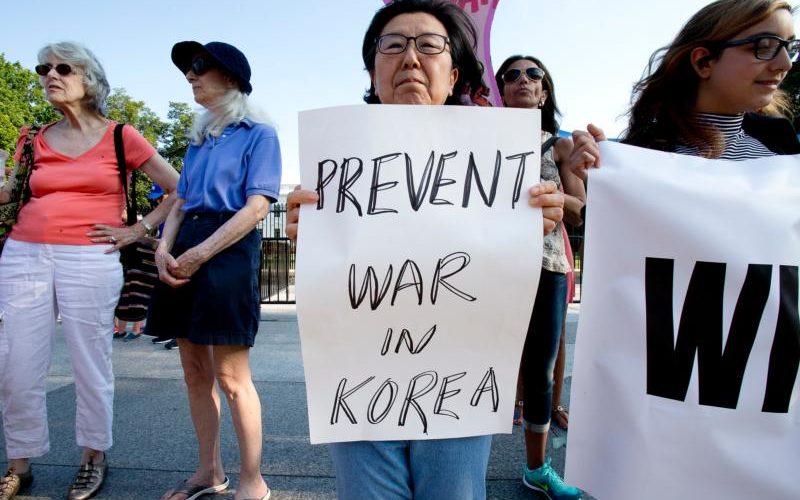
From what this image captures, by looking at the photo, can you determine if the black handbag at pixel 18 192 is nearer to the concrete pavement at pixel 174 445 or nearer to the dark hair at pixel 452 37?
the concrete pavement at pixel 174 445

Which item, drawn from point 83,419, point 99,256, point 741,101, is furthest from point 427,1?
point 83,419

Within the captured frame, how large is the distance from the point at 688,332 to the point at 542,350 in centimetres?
111

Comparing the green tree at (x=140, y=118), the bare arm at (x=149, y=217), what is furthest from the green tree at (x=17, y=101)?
the bare arm at (x=149, y=217)

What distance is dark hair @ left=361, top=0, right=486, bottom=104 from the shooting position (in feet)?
4.21

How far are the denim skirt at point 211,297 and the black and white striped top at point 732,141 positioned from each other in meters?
1.56

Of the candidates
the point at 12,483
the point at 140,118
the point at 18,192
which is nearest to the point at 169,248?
the point at 18,192

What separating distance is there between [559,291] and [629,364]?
42.6 inches

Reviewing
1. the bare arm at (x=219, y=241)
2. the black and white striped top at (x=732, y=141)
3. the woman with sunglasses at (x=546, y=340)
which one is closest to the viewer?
the black and white striped top at (x=732, y=141)

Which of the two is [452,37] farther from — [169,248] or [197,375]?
[197,375]

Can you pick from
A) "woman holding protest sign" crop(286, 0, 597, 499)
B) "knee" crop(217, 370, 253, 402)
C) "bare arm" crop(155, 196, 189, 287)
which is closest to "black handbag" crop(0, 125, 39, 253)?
"bare arm" crop(155, 196, 189, 287)

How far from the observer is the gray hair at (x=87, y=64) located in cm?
235

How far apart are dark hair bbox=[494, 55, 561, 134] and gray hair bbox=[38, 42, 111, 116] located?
6.71ft

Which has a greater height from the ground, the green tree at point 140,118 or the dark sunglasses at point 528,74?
the green tree at point 140,118

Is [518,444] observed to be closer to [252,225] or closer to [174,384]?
[252,225]
